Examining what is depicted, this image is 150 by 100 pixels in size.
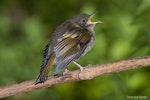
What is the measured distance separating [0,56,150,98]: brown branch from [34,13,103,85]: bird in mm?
69

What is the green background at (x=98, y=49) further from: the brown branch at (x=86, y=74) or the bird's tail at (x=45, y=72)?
the bird's tail at (x=45, y=72)

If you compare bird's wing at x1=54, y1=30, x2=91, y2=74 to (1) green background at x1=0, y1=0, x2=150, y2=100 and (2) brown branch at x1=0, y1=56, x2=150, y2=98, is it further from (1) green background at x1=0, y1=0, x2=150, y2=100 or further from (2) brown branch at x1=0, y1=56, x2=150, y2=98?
(1) green background at x1=0, y1=0, x2=150, y2=100

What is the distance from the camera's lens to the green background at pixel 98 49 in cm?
538

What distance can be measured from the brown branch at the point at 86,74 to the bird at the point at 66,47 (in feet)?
0.23

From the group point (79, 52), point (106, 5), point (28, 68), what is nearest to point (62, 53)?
point (79, 52)

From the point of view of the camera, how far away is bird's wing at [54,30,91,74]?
4508 millimetres

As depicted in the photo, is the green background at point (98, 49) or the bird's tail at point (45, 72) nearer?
the bird's tail at point (45, 72)

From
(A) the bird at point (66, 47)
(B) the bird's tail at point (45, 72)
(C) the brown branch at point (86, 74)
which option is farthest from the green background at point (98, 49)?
(B) the bird's tail at point (45, 72)

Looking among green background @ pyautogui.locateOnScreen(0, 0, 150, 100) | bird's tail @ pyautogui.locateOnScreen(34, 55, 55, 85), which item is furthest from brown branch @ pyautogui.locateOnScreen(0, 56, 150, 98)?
green background @ pyautogui.locateOnScreen(0, 0, 150, 100)

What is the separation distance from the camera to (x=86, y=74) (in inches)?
173

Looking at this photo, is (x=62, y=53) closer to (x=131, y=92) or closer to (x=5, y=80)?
(x=131, y=92)

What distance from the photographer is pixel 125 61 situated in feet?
13.9

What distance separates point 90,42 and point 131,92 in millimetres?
891

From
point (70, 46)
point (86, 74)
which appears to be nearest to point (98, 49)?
point (70, 46)
